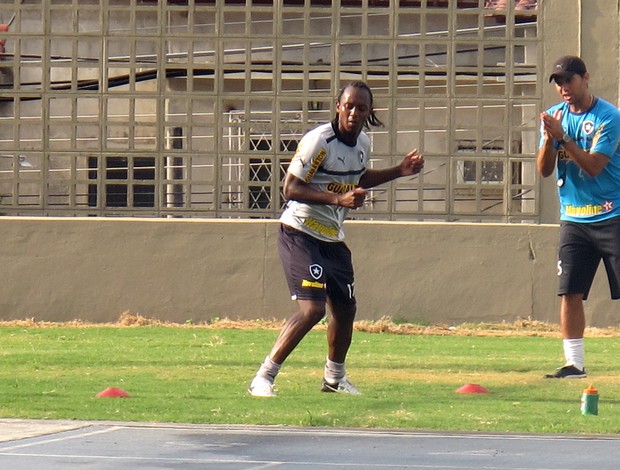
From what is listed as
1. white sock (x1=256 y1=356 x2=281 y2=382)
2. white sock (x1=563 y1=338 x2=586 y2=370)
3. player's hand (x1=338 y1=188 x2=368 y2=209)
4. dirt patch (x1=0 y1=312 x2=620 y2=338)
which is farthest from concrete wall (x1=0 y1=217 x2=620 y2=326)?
player's hand (x1=338 y1=188 x2=368 y2=209)

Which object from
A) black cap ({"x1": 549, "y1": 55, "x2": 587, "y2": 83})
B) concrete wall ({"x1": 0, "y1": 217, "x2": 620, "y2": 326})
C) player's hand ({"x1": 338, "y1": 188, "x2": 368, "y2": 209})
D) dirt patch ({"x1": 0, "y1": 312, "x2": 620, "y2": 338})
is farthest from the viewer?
concrete wall ({"x1": 0, "y1": 217, "x2": 620, "y2": 326})

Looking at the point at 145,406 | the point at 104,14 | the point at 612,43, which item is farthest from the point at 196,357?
the point at 612,43

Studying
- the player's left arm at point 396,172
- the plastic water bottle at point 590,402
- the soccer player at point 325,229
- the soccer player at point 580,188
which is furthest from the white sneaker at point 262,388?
the soccer player at point 580,188

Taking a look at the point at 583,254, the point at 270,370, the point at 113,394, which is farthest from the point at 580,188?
the point at 113,394

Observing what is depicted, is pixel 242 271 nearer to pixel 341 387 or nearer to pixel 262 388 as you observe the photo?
pixel 341 387

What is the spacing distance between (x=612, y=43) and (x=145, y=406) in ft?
26.1

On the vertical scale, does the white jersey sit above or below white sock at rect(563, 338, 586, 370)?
above

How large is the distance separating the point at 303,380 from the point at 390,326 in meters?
4.50

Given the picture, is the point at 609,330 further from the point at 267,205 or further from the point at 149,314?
the point at 149,314

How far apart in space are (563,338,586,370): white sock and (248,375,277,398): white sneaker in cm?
219

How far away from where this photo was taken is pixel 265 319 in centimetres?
1425

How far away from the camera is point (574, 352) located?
9555 millimetres

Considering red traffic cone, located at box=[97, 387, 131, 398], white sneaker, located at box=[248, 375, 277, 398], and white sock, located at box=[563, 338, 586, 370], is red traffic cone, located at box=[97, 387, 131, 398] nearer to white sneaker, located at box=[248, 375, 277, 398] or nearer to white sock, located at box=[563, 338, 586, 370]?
white sneaker, located at box=[248, 375, 277, 398]

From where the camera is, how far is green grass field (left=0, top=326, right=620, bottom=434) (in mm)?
7559
